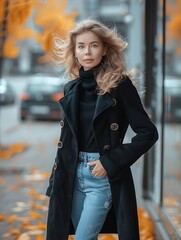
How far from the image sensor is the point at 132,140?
108 inches

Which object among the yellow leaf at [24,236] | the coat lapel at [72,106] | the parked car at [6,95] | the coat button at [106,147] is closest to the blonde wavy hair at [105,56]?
the coat lapel at [72,106]

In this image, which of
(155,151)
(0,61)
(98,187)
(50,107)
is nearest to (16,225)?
(155,151)

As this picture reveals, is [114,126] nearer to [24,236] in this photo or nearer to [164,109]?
[24,236]

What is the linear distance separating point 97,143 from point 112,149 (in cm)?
9

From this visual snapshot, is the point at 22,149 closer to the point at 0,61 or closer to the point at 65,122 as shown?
the point at 0,61

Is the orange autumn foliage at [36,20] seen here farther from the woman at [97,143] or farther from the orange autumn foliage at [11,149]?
the orange autumn foliage at [11,149]

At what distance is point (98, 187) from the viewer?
281 cm

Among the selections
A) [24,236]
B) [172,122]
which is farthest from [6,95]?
[24,236]

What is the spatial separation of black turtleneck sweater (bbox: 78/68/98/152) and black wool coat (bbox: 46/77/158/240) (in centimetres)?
4

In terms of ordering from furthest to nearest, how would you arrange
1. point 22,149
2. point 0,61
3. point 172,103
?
point 22,149, point 0,61, point 172,103

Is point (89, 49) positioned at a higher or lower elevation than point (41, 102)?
lower

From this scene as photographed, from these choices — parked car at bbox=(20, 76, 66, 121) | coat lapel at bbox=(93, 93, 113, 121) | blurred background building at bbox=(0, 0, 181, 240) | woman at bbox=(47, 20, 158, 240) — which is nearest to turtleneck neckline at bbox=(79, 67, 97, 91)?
woman at bbox=(47, 20, 158, 240)

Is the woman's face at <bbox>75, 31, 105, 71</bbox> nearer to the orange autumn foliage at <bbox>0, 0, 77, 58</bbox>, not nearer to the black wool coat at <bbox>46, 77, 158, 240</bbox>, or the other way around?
the black wool coat at <bbox>46, 77, 158, 240</bbox>

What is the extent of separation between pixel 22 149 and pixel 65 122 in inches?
322
